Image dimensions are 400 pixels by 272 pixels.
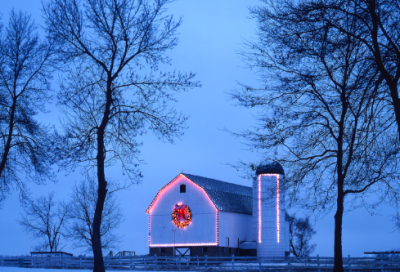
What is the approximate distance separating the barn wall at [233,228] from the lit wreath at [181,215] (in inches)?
122

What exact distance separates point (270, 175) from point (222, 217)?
579 centimetres

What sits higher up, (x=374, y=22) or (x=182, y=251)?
(x=374, y=22)

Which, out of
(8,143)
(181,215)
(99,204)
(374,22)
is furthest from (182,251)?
(374,22)

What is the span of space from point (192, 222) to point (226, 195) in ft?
14.8

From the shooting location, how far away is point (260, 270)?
34438 millimetres

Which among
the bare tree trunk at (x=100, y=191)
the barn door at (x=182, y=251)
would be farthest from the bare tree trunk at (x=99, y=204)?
the barn door at (x=182, y=251)

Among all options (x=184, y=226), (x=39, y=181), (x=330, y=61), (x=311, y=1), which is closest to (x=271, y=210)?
(x=184, y=226)

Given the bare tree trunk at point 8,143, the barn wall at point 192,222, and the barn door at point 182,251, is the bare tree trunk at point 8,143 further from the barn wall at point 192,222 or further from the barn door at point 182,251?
the barn door at point 182,251

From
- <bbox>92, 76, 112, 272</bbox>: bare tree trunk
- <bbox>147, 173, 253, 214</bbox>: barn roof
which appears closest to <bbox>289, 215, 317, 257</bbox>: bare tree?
<bbox>147, 173, 253, 214</bbox>: barn roof

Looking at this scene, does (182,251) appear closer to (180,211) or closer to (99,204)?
(180,211)

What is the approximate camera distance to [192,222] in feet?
150

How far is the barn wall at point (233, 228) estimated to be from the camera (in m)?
44.9

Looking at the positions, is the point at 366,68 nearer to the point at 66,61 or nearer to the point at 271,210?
the point at 66,61

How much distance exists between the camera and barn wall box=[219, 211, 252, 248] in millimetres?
44875
